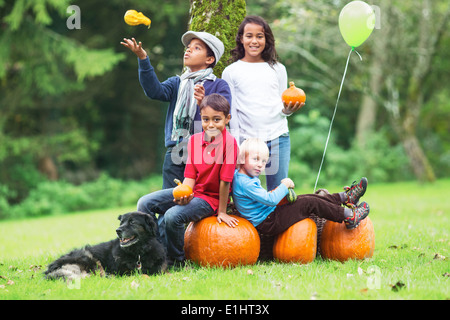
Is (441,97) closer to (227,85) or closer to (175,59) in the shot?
(175,59)

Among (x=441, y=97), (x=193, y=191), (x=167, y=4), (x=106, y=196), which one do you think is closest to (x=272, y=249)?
(x=193, y=191)

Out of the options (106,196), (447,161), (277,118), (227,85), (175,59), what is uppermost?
(175,59)

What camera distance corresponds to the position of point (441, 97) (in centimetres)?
2162

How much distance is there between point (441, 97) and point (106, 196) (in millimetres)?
15049

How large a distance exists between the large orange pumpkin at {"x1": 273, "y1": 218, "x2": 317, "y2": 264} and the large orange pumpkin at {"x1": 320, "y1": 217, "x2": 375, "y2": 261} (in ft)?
0.65

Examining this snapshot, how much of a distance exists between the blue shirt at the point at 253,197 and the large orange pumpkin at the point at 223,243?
0.10 m

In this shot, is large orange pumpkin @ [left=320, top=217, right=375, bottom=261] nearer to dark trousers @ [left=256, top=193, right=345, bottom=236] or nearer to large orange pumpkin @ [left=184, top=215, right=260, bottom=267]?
dark trousers @ [left=256, top=193, right=345, bottom=236]

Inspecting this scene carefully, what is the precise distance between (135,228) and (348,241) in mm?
2046

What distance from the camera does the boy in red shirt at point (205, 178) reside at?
438 centimetres

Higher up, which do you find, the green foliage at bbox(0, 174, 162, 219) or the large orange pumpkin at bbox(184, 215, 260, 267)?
the large orange pumpkin at bbox(184, 215, 260, 267)

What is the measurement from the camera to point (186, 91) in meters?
4.78

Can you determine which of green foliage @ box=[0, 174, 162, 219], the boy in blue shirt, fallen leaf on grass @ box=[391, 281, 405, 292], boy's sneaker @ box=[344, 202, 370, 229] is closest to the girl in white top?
the boy in blue shirt

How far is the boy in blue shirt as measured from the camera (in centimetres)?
450

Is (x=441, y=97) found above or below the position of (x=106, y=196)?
above
